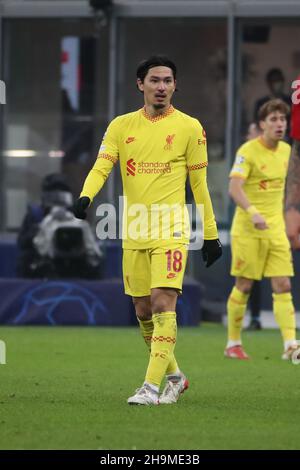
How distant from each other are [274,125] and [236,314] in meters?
1.76

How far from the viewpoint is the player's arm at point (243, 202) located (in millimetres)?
12562

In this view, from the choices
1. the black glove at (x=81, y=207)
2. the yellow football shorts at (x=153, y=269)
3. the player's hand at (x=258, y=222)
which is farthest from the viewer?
the player's hand at (x=258, y=222)

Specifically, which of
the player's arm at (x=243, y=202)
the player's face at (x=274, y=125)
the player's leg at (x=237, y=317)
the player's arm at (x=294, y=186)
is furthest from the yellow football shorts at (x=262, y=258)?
the player's arm at (x=294, y=186)

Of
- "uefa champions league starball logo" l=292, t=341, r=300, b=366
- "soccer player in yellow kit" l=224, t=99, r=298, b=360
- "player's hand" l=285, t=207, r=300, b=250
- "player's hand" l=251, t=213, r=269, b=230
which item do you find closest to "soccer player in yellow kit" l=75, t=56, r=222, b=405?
"player's hand" l=285, t=207, r=300, b=250

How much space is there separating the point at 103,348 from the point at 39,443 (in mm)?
7067

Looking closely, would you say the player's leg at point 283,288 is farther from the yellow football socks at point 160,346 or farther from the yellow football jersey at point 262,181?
the yellow football socks at point 160,346

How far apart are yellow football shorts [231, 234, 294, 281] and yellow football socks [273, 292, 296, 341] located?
221mm

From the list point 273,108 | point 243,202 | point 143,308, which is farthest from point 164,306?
point 273,108

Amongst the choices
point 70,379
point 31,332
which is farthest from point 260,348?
point 70,379

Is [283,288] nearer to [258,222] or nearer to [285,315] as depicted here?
[285,315]

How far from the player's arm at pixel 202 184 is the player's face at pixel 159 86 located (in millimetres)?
273

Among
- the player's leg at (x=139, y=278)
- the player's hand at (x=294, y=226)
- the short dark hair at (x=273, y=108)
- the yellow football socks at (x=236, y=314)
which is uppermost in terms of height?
the short dark hair at (x=273, y=108)

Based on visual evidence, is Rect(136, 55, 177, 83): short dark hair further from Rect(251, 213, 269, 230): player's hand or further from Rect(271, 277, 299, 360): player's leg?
Rect(271, 277, 299, 360): player's leg

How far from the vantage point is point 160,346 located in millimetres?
8906
